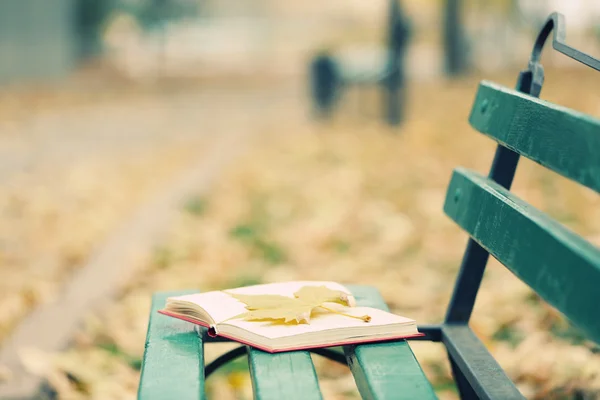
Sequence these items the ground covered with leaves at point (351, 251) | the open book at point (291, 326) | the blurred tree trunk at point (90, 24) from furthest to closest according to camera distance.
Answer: the blurred tree trunk at point (90, 24) → the ground covered with leaves at point (351, 251) → the open book at point (291, 326)

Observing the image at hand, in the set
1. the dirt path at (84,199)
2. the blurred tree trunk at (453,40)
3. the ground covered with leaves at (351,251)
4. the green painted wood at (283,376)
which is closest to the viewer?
the green painted wood at (283,376)

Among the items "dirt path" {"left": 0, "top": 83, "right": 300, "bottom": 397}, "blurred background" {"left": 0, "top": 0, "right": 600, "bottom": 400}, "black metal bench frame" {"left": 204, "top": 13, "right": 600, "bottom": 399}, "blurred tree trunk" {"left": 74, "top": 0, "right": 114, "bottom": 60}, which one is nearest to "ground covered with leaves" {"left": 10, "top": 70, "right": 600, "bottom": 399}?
"blurred background" {"left": 0, "top": 0, "right": 600, "bottom": 400}

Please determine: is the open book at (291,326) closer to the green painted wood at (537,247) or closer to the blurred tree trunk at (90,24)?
the green painted wood at (537,247)

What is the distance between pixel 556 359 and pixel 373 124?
775cm

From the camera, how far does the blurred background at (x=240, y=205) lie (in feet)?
9.82

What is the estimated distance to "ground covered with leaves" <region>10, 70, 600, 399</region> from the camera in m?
2.80

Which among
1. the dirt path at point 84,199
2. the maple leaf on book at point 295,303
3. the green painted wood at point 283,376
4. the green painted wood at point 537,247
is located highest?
the green painted wood at point 537,247

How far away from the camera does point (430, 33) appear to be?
105 feet

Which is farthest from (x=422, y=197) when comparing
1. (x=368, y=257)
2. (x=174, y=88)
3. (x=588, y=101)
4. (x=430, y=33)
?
(x=430, y=33)

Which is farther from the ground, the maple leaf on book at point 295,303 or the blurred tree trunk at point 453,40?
the maple leaf on book at point 295,303

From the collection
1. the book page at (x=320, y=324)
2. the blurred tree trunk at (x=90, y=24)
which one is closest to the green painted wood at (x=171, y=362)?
the book page at (x=320, y=324)

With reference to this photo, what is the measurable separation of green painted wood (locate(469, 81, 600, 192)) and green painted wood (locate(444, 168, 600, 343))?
92 millimetres

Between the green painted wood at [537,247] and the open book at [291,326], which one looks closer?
the green painted wood at [537,247]

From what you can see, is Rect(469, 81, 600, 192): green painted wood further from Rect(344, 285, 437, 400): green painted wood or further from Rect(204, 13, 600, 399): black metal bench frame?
Rect(344, 285, 437, 400): green painted wood
